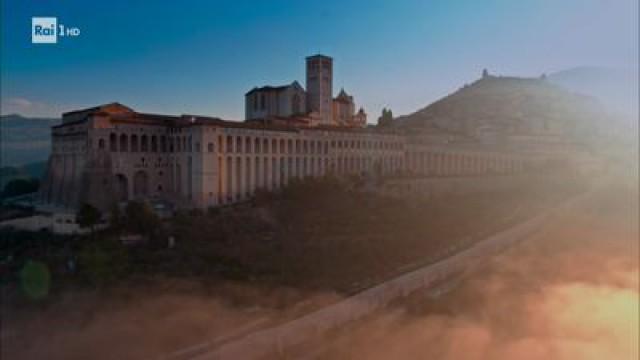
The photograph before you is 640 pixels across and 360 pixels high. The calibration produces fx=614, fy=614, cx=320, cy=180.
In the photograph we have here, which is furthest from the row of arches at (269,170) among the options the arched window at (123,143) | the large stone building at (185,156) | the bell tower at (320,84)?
the bell tower at (320,84)

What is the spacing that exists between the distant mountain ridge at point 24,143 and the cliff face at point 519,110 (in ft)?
34.9

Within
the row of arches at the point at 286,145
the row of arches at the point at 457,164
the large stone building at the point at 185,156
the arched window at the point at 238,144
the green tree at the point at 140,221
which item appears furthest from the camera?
the row of arches at the point at 457,164

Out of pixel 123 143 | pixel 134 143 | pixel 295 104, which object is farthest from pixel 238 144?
pixel 295 104

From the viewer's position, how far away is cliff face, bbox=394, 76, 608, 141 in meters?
20.3

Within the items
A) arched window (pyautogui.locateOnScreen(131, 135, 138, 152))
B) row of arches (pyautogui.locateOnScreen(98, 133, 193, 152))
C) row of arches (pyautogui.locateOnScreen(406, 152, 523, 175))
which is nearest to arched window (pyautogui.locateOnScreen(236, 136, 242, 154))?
row of arches (pyautogui.locateOnScreen(98, 133, 193, 152))

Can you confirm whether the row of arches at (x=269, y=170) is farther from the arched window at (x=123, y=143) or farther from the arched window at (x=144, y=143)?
the arched window at (x=123, y=143)

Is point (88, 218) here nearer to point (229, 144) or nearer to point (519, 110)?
point (229, 144)

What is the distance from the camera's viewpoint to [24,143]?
39.6 ft

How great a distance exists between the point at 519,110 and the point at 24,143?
59.1ft

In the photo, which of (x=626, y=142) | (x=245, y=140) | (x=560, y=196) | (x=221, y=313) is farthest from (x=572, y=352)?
(x=626, y=142)

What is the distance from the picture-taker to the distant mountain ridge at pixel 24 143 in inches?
410

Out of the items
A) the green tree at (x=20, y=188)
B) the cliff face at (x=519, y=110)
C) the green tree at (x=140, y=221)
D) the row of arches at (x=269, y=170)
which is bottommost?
the green tree at (x=140, y=221)

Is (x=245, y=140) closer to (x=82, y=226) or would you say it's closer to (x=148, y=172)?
(x=148, y=172)

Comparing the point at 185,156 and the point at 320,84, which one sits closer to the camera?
the point at 185,156
